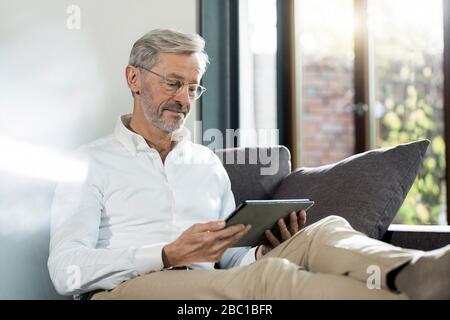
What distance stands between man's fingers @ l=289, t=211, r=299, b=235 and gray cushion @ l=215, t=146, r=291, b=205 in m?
0.49

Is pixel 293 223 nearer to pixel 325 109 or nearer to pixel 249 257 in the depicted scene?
pixel 249 257

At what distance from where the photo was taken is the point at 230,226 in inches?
73.7

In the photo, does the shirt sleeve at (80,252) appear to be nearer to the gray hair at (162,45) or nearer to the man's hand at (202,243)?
the man's hand at (202,243)

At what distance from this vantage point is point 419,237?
2230 mm

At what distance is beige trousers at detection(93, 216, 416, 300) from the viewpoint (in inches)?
61.0

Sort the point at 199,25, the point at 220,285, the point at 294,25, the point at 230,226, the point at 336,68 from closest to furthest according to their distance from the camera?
the point at 220,285 → the point at 230,226 → the point at 199,25 → the point at 294,25 → the point at 336,68

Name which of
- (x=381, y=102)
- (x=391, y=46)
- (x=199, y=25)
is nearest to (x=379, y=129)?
(x=381, y=102)

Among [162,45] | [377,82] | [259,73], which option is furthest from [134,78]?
[377,82]

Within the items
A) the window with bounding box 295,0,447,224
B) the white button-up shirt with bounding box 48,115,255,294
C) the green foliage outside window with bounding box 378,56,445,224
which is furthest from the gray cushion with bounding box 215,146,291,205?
the green foliage outside window with bounding box 378,56,445,224

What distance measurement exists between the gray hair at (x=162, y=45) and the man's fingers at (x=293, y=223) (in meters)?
0.61

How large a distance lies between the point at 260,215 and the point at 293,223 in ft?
0.62

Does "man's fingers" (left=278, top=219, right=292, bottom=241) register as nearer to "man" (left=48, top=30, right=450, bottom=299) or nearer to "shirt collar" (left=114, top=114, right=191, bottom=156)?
"man" (left=48, top=30, right=450, bottom=299)

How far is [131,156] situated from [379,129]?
164 centimetres

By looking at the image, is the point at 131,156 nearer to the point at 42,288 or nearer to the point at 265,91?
the point at 42,288
